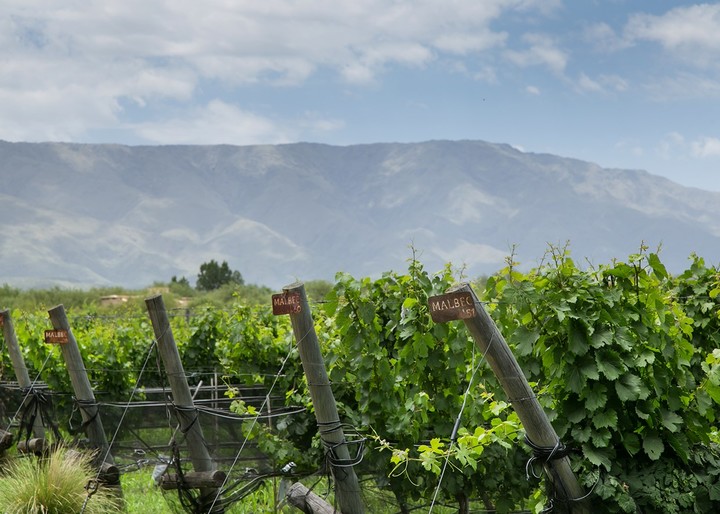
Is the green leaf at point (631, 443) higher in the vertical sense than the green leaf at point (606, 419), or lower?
lower

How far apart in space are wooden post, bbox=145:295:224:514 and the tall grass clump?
4.05ft

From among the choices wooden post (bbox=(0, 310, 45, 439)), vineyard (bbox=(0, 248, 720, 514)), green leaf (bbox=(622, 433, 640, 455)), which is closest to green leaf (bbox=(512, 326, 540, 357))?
vineyard (bbox=(0, 248, 720, 514))

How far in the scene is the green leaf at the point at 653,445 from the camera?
4898mm

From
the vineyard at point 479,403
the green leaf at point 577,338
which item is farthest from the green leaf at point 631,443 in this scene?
the green leaf at point 577,338

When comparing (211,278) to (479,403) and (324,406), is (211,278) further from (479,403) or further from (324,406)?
(479,403)

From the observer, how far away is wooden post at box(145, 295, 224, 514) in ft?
24.0

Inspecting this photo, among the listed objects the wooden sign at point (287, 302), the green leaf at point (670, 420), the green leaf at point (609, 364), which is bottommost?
the green leaf at point (670, 420)

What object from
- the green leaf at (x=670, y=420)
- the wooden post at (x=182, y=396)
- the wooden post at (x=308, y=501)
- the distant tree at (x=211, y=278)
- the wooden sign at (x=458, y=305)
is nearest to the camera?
the wooden sign at (x=458, y=305)

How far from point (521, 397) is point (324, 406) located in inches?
69.8

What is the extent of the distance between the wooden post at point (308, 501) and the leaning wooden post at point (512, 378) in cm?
152

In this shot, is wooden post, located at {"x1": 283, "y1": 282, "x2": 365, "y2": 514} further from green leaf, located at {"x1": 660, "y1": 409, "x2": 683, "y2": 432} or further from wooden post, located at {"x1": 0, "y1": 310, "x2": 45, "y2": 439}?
wooden post, located at {"x1": 0, "y1": 310, "x2": 45, "y2": 439}

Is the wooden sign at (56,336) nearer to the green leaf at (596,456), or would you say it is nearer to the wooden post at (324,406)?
the wooden post at (324,406)

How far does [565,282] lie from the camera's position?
500cm

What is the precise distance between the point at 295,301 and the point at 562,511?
193 cm
